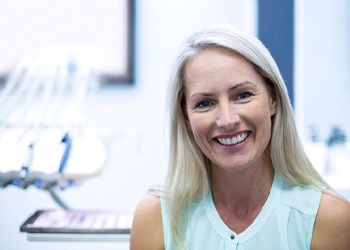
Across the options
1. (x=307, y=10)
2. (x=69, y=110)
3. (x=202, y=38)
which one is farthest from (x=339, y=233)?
(x=69, y=110)

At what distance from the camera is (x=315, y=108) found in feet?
5.55

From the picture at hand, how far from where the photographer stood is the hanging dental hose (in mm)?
1147

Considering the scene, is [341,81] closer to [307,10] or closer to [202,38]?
[307,10]

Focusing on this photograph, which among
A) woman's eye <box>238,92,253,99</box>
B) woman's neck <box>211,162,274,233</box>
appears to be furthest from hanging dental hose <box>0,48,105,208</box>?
woman's eye <box>238,92,253,99</box>

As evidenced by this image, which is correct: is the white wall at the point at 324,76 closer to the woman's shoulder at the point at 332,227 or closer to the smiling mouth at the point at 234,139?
the woman's shoulder at the point at 332,227

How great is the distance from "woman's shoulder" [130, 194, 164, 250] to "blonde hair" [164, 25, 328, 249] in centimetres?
4

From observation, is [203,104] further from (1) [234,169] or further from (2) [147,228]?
(2) [147,228]

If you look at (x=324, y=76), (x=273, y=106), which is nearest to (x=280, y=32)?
(x=324, y=76)

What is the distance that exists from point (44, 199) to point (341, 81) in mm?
1290

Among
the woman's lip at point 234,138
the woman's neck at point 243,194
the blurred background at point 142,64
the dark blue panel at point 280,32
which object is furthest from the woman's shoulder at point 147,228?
the dark blue panel at point 280,32

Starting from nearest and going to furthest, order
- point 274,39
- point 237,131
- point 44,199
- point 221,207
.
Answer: point 237,131, point 221,207, point 274,39, point 44,199

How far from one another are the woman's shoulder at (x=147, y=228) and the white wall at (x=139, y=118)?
660mm

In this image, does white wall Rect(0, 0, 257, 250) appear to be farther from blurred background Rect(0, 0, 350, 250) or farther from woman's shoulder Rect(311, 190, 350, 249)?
woman's shoulder Rect(311, 190, 350, 249)

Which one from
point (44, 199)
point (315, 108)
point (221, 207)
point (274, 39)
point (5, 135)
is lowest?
point (44, 199)
